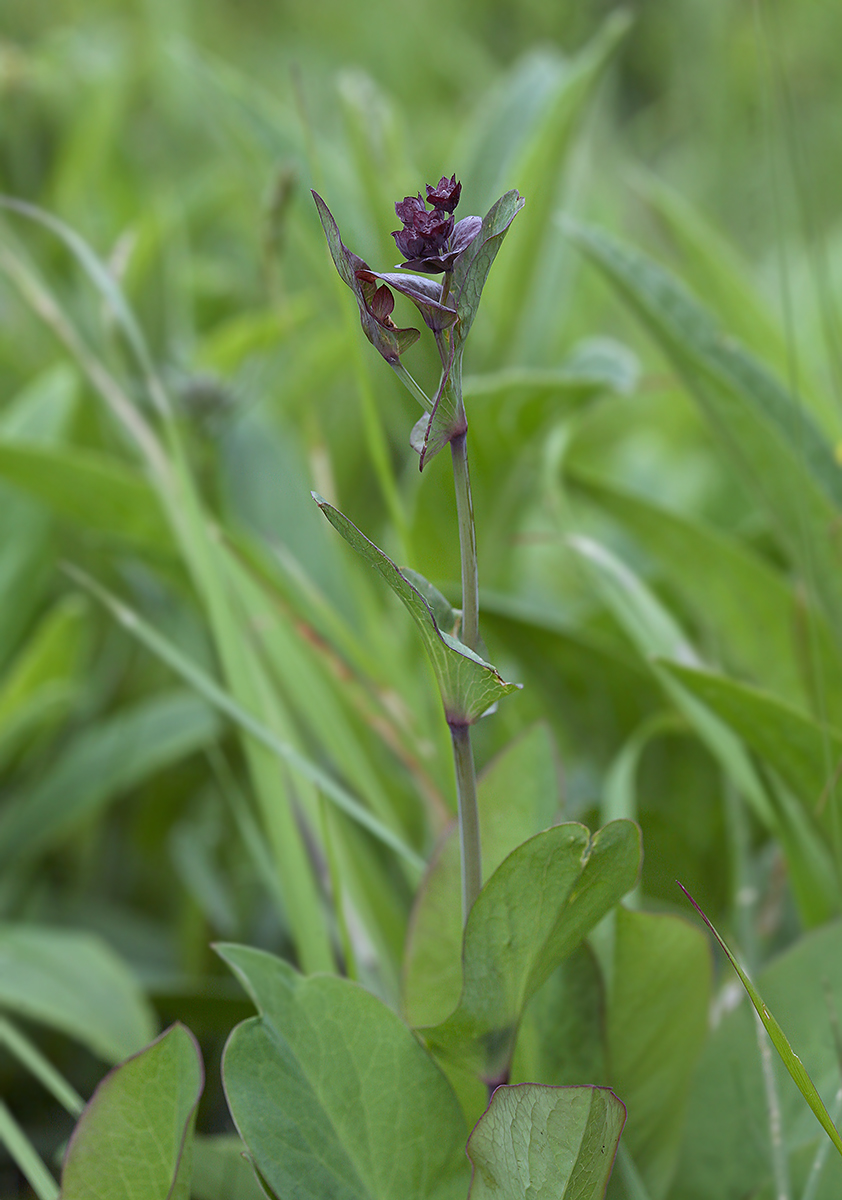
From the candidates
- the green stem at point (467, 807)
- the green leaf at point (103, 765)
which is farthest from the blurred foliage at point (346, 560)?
the green stem at point (467, 807)

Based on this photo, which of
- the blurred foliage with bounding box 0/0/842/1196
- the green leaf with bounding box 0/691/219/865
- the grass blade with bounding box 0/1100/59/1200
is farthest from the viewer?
→ the green leaf with bounding box 0/691/219/865

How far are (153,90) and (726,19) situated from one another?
3.93ft

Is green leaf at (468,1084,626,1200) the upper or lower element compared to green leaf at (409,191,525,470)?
lower

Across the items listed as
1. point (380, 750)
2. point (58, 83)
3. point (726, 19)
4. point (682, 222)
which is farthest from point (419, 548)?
point (726, 19)

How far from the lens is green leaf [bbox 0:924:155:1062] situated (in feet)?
1.72

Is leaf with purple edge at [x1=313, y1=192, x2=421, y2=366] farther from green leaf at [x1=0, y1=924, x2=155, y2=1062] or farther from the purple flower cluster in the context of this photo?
green leaf at [x1=0, y1=924, x2=155, y2=1062]

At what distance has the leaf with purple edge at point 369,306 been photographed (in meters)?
0.25

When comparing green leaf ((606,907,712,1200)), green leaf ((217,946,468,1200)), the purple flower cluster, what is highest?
the purple flower cluster

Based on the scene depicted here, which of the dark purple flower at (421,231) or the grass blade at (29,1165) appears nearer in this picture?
the dark purple flower at (421,231)

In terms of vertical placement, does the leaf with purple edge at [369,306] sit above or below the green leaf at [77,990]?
above

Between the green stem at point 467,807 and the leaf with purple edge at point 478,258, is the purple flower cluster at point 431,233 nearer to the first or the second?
the leaf with purple edge at point 478,258

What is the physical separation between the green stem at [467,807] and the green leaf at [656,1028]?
0.09m

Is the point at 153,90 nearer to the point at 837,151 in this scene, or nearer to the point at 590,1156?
the point at 837,151

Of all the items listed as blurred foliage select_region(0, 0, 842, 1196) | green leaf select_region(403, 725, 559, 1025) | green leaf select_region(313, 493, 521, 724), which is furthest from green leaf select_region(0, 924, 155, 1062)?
green leaf select_region(313, 493, 521, 724)
